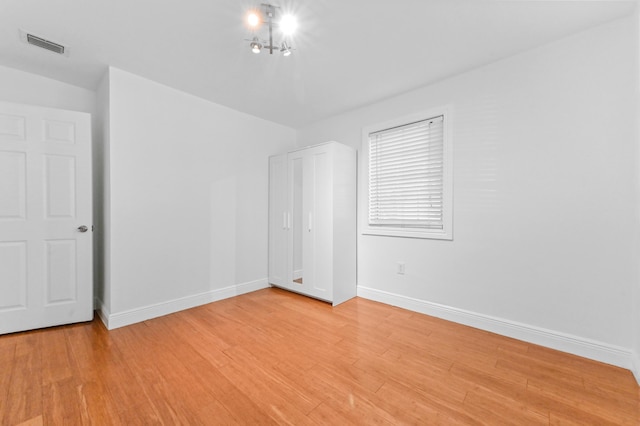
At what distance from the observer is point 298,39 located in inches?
83.8

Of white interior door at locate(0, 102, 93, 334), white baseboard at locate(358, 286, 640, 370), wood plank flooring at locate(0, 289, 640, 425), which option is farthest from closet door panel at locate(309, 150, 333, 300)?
white interior door at locate(0, 102, 93, 334)

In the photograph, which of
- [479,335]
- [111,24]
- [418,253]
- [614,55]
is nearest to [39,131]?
[111,24]

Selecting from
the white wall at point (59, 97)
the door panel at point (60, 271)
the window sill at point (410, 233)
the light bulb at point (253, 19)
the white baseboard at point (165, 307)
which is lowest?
the white baseboard at point (165, 307)

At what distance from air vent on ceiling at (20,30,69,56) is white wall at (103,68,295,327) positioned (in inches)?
13.7

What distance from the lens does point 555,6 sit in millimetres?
1802

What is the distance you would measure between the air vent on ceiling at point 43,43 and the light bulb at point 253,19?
68.5 inches

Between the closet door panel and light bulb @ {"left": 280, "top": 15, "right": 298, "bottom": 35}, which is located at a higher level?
light bulb @ {"left": 280, "top": 15, "right": 298, "bottom": 35}

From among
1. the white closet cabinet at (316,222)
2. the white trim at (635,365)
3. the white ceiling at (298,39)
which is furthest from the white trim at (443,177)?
the white trim at (635,365)

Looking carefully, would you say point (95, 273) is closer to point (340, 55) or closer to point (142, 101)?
point (142, 101)

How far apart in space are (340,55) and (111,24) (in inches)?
72.5

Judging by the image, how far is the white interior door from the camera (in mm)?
2387

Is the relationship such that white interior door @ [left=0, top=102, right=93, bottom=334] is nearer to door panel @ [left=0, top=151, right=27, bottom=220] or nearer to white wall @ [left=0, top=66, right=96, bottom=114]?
door panel @ [left=0, top=151, right=27, bottom=220]

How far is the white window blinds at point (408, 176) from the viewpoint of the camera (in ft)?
9.40

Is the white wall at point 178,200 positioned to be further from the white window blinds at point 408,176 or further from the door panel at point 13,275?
the white window blinds at point 408,176
